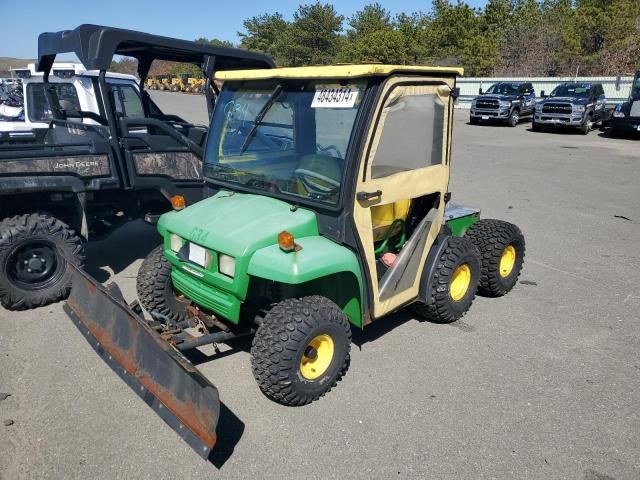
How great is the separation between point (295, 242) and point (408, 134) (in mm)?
1164

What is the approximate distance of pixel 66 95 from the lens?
765 cm

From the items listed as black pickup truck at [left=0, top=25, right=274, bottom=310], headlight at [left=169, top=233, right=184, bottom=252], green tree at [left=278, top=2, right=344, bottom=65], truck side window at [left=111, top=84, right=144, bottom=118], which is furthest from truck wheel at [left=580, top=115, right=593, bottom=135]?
green tree at [left=278, top=2, right=344, bottom=65]

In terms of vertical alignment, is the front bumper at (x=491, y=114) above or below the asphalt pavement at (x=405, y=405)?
above

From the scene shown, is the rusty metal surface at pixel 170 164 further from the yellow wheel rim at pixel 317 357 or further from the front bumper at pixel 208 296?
the yellow wheel rim at pixel 317 357

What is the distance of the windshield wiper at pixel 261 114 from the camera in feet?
11.7

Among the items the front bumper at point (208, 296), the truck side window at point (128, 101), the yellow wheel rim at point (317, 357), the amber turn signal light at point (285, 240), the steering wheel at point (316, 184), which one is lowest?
the yellow wheel rim at point (317, 357)

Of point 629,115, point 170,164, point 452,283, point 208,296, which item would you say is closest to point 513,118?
point 629,115

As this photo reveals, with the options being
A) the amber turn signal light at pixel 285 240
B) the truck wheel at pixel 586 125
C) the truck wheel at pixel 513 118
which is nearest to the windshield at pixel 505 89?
the truck wheel at pixel 513 118

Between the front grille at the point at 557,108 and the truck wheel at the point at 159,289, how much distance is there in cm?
1830

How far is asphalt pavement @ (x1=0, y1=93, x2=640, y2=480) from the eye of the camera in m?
2.89

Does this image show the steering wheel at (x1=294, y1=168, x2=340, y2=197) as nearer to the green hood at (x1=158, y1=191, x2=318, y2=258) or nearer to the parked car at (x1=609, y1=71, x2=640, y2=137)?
the green hood at (x1=158, y1=191, x2=318, y2=258)

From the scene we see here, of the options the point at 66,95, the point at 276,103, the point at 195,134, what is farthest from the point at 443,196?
the point at 66,95

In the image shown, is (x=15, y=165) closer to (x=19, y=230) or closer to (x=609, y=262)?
(x=19, y=230)

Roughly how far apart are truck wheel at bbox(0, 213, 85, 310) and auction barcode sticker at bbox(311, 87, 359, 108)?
2.78m
